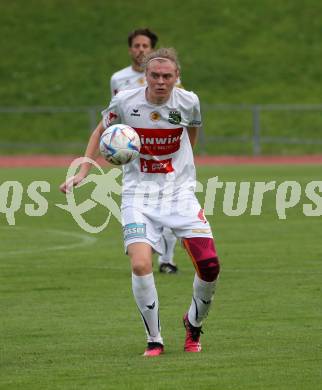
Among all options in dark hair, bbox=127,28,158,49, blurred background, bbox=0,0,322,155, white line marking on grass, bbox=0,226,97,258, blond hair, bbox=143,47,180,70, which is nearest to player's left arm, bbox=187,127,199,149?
blond hair, bbox=143,47,180,70

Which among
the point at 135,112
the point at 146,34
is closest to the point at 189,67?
the point at 146,34

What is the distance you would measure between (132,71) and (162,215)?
6.57 m

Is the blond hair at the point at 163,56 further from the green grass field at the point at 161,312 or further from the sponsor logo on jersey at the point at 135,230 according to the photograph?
the green grass field at the point at 161,312

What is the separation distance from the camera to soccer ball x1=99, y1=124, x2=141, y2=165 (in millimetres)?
9070

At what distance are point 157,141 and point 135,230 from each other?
2.39 feet

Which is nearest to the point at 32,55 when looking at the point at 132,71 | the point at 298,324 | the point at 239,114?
the point at 239,114

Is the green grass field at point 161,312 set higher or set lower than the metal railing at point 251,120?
higher

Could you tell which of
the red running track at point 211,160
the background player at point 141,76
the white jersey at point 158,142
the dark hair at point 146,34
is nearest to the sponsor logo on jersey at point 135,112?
the white jersey at point 158,142

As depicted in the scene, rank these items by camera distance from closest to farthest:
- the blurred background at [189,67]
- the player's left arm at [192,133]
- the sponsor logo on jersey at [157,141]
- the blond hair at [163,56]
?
the blond hair at [163,56], the sponsor logo on jersey at [157,141], the player's left arm at [192,133], the blurred background at [189,67]

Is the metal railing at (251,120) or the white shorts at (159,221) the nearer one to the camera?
the white shorts at (159,221)

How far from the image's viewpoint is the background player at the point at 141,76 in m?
14.1

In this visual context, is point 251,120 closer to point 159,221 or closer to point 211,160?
point 211,160

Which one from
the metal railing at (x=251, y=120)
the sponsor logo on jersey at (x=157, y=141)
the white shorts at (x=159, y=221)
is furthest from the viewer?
the metal railing at (x=251, y=120)

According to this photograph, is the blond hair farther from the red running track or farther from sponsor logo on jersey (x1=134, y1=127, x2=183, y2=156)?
the red running track
